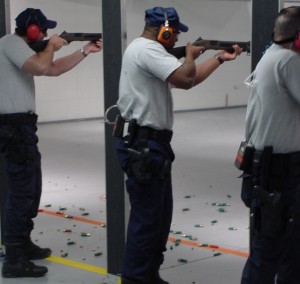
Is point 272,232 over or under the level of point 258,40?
under

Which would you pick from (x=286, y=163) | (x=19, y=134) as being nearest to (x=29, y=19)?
(x=19, y=134)

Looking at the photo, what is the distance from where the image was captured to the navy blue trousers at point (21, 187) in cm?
490

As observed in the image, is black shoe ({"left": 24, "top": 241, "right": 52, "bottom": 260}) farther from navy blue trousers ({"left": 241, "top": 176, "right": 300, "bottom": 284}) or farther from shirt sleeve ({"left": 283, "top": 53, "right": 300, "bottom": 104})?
shirt sleeve ({"left": 283, "top": 53, "right": 300, "bottom": 104})

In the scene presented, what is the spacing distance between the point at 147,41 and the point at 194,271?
77.9 inches

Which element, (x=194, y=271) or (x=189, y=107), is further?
(x=189, y=107)

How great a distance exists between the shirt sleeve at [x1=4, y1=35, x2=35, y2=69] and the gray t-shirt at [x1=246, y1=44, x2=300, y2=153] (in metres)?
1.97

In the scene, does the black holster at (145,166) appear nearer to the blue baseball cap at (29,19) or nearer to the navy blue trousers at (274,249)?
the navy blue trousers at (274,249)

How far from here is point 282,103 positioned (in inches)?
135

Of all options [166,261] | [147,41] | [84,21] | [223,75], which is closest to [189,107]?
[223,75]

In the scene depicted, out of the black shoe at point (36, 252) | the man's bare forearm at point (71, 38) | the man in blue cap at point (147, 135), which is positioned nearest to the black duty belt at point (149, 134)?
the man in blue cap at point (147, 135)

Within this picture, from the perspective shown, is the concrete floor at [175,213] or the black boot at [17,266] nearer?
the black boot at [17,266]

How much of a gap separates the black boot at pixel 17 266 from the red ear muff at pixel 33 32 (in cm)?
158

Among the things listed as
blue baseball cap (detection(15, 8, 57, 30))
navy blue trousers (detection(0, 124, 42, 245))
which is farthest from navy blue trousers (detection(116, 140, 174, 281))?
blue baseball cap (detection(15, 8, 57, 30))

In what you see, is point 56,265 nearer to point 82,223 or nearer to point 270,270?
point 82,223
